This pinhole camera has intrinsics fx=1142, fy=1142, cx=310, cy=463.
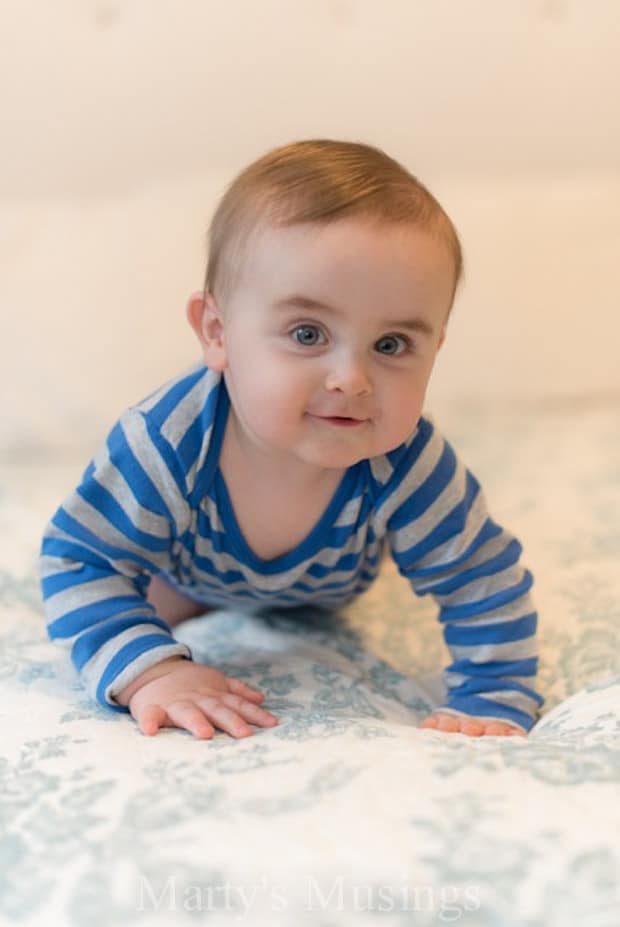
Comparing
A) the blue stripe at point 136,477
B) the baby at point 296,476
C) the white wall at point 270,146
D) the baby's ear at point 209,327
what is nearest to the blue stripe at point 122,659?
the baby at point 296,476

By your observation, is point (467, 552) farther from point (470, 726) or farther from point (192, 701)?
point (192, 701)

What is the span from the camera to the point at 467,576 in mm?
1056

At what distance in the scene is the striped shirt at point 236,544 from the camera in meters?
1.00

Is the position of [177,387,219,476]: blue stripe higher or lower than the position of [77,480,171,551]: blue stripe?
higher

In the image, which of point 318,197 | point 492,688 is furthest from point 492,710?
point 318,197

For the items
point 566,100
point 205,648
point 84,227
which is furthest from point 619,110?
point 205,648

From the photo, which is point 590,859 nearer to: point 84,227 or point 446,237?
point 446,237

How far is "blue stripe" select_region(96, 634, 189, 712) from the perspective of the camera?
912 mm

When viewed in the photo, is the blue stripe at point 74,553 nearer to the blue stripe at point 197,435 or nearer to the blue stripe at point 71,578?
the blue stripe at point 71,578

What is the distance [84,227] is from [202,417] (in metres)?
0.71

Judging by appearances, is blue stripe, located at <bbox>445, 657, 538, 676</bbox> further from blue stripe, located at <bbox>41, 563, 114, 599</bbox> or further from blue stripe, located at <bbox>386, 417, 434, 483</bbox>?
blue stripe, located at <bbox>41, 563, 114, 599</bbox>

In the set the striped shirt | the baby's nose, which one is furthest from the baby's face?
the striped shirt

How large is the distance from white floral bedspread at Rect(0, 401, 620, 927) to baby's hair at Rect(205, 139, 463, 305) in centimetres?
36

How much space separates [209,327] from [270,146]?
0.82 m
